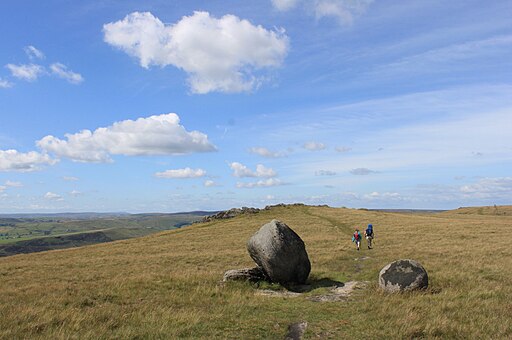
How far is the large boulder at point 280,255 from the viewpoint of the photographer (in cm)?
2159

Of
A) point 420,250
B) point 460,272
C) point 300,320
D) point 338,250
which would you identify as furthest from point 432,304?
point 338,250

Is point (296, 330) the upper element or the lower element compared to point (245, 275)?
lower

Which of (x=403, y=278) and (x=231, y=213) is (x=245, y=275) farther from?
(x=231, y=213)

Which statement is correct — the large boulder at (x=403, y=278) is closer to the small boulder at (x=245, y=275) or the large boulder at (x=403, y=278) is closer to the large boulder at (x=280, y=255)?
the large boulder at (x=280, y=255)

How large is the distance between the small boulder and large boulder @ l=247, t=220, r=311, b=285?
1.48ft

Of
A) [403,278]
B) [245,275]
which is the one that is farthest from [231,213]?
[403,278]

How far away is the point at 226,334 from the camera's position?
39.4 ft

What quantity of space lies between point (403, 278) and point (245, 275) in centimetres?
883

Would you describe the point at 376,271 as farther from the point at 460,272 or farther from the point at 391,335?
the point at 391,335

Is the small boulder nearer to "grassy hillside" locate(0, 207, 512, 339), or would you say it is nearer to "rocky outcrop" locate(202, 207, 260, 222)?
"grassy hillside" locate(0, 207, 512, 339)

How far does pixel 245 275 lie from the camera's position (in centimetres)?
2153

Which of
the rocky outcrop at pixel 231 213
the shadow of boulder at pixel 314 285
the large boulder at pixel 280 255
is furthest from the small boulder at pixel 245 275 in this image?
the rocky outcrop at pixel 231 213

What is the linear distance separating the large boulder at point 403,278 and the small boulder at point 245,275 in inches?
289

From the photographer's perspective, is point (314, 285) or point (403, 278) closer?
point (403, 278)
